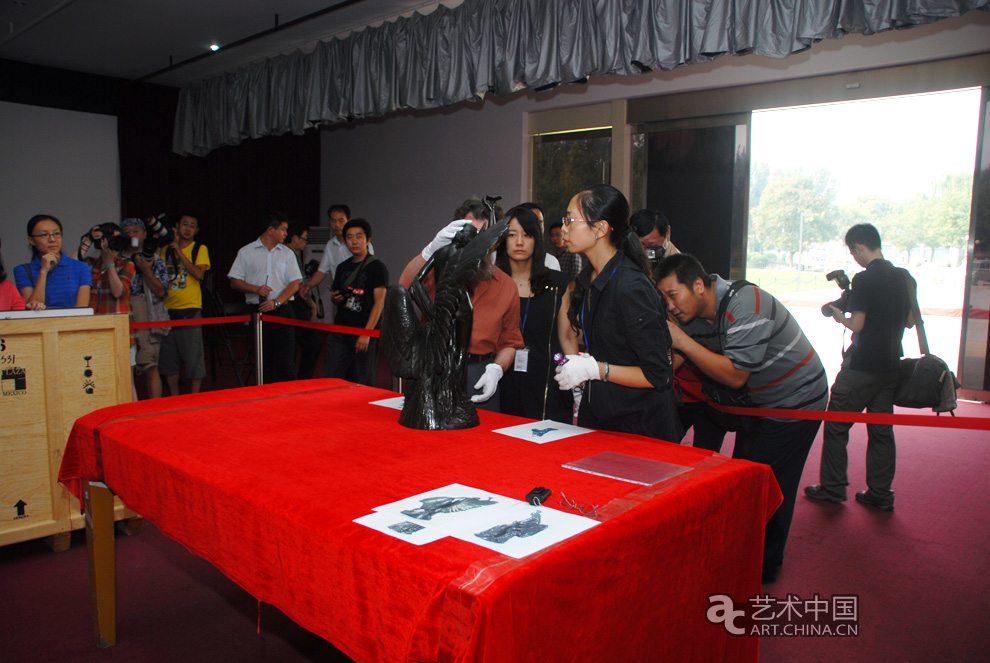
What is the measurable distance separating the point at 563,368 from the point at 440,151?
6359 mm

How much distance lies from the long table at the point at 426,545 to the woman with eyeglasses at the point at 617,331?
0.14 m

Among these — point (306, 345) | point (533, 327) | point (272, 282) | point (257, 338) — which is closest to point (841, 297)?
point (533, 327)

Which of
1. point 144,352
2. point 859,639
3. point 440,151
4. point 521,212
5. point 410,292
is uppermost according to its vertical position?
point 440,151

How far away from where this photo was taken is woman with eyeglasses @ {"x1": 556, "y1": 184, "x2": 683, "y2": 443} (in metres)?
1.85

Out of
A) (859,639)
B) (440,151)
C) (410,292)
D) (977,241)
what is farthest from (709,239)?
(410,292)

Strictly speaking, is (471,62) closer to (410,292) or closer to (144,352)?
(144,352)

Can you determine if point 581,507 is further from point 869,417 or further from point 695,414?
point 695,414

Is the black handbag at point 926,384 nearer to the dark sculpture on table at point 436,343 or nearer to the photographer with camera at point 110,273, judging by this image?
the dark sculpture on table at point 436,343

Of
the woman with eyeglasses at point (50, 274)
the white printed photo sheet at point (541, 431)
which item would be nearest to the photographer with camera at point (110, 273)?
the woman with eyeglasses at point (50, 274)

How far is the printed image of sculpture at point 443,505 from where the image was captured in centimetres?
123

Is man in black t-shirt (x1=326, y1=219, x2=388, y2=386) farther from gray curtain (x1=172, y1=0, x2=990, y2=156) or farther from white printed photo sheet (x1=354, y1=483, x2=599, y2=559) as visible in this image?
white printed photo sheet (x1=354, y1=483, x2=599, y2=559)

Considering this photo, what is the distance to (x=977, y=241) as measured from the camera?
5156mm

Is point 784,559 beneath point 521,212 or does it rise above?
beneath

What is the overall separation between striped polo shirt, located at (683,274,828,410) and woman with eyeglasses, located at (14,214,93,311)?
130 inches
